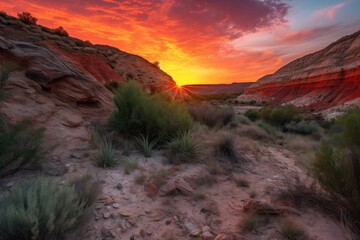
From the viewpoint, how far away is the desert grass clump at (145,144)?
5.87 metres

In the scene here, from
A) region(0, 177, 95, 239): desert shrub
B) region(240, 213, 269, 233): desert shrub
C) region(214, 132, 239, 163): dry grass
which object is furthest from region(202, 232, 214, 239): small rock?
region(214, 132, 239, 163): dry grass

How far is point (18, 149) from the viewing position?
13.3 feet

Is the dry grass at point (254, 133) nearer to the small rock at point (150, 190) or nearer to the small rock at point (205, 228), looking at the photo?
the small rock at point (150, 190)

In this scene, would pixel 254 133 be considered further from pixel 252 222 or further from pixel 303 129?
pixel 252 222

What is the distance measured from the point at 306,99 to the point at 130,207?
39.3m

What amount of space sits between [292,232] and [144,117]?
4333 millimetres

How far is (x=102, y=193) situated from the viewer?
162 inches

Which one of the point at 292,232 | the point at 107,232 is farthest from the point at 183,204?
the point at 292,232

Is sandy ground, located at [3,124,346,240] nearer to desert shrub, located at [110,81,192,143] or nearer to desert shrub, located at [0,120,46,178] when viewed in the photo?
desert shrub, located at [0,120,46,178]

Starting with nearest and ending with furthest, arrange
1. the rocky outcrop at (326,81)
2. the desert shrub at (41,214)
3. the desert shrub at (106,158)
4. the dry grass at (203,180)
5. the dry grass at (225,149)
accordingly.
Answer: the desert shrub at (41,214)
the dry grass at (203,180)
the desert shrub at (106,158)
the dry grass at (225,149)
the rocky outcrop at (326,81)

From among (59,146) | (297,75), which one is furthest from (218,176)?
(297,75)

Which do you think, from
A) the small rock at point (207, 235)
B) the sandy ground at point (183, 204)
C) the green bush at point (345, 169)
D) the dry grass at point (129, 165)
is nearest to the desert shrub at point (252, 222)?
the sandy ground at point (183, 204)

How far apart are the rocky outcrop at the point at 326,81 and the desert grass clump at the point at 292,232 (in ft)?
100

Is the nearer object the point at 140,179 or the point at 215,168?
the point at 140,179
